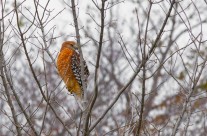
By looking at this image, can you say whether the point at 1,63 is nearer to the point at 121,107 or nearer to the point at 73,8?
the point at 73,8

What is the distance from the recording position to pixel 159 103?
1672 cm

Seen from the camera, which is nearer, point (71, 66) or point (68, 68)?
point (68, 68)

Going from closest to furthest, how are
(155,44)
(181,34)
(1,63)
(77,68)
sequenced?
(155,44), (1,63), (77,68), (181,34)

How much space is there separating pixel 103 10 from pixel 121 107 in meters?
11.7

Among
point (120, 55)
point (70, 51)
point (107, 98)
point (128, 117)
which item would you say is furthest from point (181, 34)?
point (128, 117)

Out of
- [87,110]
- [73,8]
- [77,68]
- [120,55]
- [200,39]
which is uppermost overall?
[120,55]

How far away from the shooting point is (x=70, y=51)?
7.81 metres

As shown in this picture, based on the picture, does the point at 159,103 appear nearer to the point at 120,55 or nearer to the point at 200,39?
the point at 120,55

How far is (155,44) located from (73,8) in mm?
853

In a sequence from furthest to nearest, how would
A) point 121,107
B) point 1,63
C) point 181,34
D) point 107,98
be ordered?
point 181,34, point 107,98, point 121,107, point 1,63

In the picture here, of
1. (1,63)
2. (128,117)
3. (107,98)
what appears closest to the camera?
(1,63)

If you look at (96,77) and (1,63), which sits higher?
(1,63)

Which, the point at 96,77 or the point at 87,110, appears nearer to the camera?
the point at 96,77

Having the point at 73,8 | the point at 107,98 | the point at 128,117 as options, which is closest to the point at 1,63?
the point at 73,8
